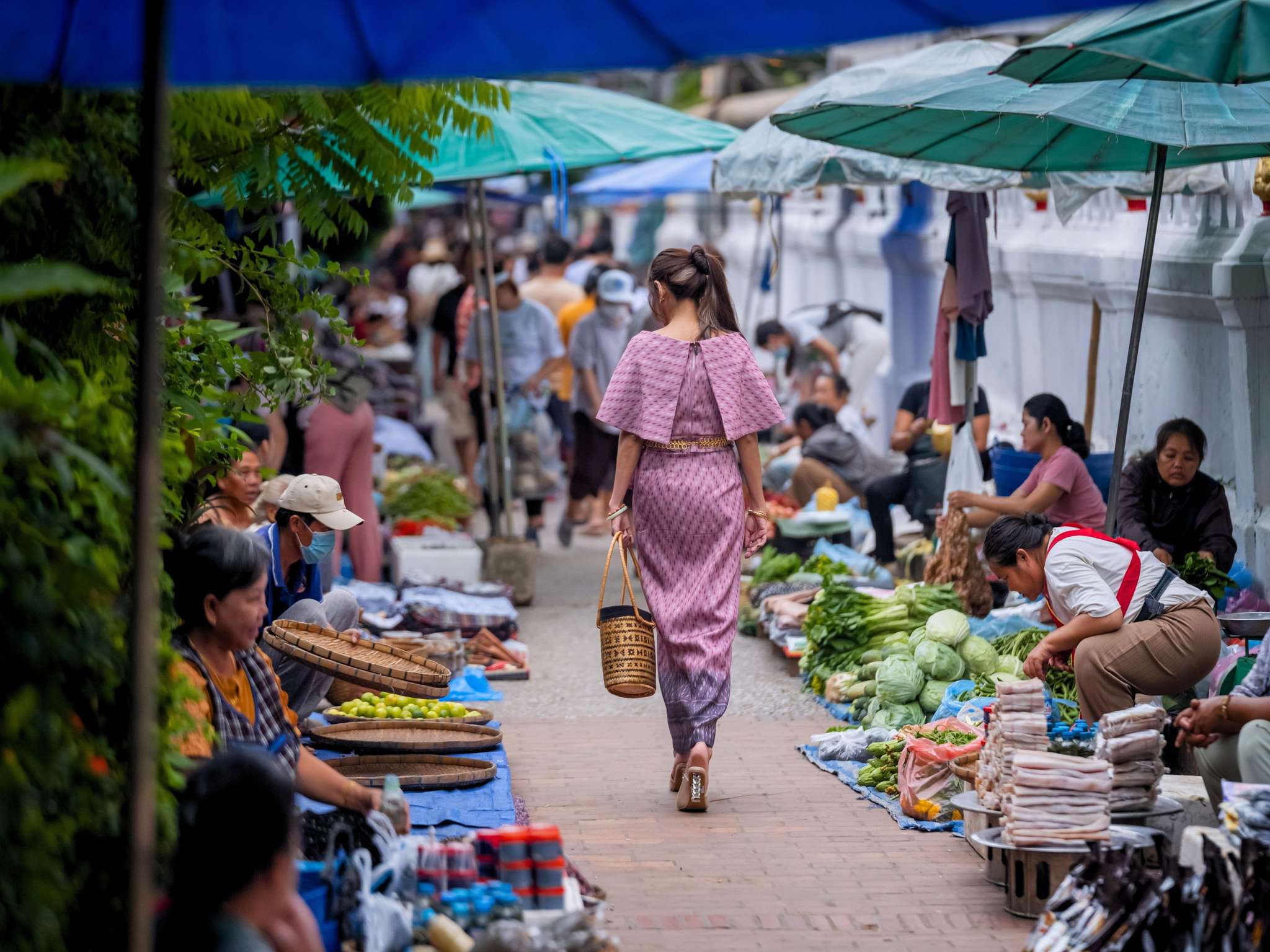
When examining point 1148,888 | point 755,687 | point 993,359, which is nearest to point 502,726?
point 755,687

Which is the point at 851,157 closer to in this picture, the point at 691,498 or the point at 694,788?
the point at 691,498

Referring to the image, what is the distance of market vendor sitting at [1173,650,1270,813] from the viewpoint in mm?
5059

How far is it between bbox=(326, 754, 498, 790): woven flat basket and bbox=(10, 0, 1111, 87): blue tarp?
8.85 feet

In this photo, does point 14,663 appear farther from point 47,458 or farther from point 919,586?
point 919,586

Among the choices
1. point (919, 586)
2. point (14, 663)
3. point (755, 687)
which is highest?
point (14, 663)

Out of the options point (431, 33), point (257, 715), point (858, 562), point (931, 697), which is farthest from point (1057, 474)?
point (431, 33)

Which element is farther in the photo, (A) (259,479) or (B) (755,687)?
(B) (755,687)

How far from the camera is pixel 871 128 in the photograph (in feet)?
26.1

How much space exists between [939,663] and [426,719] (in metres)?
2.51

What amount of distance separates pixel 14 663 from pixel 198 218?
2.77 m

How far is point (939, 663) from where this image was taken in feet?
25.3

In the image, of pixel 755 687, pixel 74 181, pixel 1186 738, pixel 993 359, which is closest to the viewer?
pixel 74 181

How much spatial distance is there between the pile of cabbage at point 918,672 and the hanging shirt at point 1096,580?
118 cm

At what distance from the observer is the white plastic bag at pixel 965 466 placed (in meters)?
9.77
